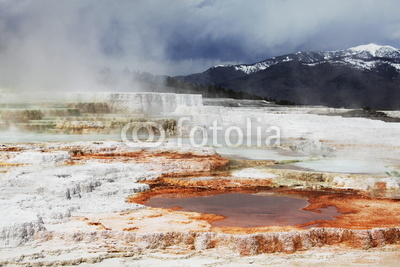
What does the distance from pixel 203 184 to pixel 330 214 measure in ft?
5.63

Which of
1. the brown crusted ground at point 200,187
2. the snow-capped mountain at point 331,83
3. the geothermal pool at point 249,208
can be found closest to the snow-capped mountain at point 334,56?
the snow-capped mountain at point 331,83

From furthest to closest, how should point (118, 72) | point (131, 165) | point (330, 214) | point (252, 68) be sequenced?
point (252, 68) → point (118, 72) → point (131, 165) → point (330, 214)

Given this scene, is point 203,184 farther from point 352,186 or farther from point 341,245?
point 341,245

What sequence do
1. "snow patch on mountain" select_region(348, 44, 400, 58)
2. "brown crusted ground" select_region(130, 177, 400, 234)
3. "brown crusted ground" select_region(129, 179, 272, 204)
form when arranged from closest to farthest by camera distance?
"brown crusted ground" select_region(130, 177, 400, 234)
"brown crusted ground" select_region(129, 179, 272, 204)
"snow patch on mountain" select_region(348, 44, 400, 58)

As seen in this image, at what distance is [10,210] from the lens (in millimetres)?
3760

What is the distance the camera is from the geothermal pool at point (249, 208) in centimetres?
395

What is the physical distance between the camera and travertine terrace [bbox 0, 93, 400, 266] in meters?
3.12

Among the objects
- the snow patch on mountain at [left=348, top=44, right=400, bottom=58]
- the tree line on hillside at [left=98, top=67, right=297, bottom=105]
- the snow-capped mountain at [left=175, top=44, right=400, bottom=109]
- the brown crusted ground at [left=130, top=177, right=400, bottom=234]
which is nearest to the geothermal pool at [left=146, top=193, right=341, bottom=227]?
the brown crusted ground at [left=130, top=177, right=400, bottom=234]

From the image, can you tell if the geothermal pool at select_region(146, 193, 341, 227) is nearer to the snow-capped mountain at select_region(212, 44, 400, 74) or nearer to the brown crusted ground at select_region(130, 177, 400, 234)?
the brown crusted ground at select_region(130, 177, 400, 234)

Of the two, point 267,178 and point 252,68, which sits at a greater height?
point 252,68

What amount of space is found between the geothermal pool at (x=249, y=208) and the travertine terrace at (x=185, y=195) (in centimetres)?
12

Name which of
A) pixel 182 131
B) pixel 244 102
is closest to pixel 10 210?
pixel 182 131

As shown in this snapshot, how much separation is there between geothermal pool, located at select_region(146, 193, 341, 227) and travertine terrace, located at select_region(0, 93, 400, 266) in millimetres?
115

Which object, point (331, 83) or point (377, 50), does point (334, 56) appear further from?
point (331, 83)
